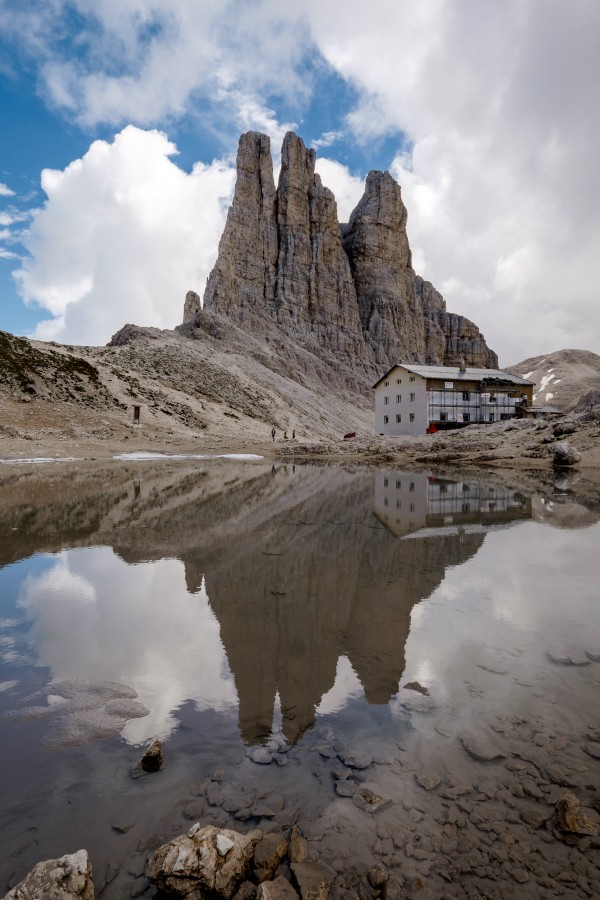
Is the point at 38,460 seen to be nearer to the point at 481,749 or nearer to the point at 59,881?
the point at 59,881

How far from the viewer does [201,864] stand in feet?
9.51

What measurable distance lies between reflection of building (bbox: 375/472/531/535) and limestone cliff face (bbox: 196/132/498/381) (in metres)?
88.8

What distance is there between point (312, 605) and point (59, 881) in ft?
16.6

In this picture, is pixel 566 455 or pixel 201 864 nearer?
pixel 201 864

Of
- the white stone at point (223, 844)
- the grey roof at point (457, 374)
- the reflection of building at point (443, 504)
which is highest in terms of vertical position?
the grey roof at point (457, 374)

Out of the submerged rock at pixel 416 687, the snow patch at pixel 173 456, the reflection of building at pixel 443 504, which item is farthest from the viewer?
the snow patch at pixel 173 456

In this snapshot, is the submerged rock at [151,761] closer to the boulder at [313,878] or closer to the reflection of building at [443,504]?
the boulder at [313,878]

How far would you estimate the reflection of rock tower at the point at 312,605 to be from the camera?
208 inches

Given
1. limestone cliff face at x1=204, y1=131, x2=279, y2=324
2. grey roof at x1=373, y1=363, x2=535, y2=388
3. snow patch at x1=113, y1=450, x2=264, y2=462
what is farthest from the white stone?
limestone cliff face at x1=204, y1=131, x2=279, y2=324

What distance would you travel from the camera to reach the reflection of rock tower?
5.27 m

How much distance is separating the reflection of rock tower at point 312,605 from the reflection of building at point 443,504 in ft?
5.96

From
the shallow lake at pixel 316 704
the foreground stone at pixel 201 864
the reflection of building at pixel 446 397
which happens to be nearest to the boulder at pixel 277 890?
the foreground stone at pixel 201 864

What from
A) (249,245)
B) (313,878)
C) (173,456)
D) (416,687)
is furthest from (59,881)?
(249,245)

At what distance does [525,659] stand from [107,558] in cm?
850
